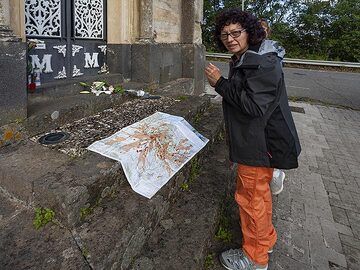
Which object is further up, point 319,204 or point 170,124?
point 170,124

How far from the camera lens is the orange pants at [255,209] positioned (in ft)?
6.46

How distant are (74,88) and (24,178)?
7.26 feet

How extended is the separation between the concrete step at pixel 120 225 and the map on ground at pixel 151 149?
89 mm

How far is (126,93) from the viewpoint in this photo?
14.1 feet

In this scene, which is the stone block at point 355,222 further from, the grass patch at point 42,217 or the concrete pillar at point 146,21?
the concrete pillar at point 146,21

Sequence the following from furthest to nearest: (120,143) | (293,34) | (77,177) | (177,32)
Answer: (293,34) < (177,32) < (120,143) < (77,177)

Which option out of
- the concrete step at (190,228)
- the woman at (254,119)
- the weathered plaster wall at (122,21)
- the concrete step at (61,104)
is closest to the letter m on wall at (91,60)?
the concrete step at (61,104)

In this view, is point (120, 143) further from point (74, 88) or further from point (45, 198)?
point (74, 88)

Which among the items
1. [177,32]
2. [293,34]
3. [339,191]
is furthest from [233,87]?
[293,34]

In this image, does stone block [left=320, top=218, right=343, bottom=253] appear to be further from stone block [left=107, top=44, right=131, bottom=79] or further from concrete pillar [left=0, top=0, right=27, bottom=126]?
stone block [left=107, top=44, right=131, bottom=79]

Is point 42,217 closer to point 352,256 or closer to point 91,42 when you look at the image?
point 352,256

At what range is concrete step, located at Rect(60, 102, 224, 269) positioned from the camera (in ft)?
5.45

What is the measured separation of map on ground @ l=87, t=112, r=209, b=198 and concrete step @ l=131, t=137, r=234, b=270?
277 mm

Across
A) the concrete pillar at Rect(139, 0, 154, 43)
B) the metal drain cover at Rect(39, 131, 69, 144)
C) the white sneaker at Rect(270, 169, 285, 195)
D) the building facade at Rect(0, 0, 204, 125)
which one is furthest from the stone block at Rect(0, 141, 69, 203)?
the concrete pillar at Rect(139, 0, 154, 43)
